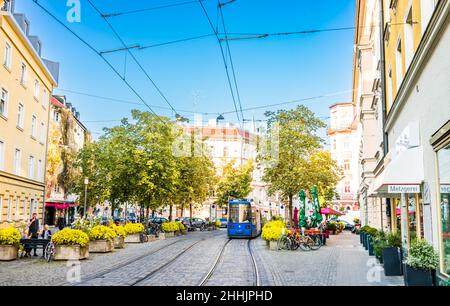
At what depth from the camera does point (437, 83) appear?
31.5 feet

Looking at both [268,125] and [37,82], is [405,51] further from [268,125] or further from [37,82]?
[37,82]

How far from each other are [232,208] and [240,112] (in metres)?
13.1

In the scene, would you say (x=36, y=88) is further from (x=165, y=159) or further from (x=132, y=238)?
(x=132, y=238)

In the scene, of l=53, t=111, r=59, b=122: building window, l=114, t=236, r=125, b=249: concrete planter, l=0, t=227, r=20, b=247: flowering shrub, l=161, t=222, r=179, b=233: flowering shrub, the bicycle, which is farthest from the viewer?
l=53, t=111, r=59, b=122: building window

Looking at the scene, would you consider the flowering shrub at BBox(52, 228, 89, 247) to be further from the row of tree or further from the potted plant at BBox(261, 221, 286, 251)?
the row of tree

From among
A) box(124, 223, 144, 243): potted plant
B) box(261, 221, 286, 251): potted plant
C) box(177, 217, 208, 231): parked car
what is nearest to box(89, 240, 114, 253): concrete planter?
box(124, 223, 144, 243): potted plant

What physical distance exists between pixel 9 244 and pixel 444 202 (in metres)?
14.6

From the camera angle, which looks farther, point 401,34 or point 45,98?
point 45,98

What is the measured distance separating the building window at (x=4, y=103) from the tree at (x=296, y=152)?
646 inches

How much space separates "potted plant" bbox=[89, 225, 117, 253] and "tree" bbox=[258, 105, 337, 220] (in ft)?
48.3

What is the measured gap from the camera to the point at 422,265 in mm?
9852

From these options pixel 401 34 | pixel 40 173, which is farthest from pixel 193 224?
pixel 401 34

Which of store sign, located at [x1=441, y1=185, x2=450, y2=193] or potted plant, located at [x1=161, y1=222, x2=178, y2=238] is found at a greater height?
store sign, located at [x1=441, y1=185, x2=450, y2=193]

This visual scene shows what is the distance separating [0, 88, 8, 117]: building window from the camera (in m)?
26.2
